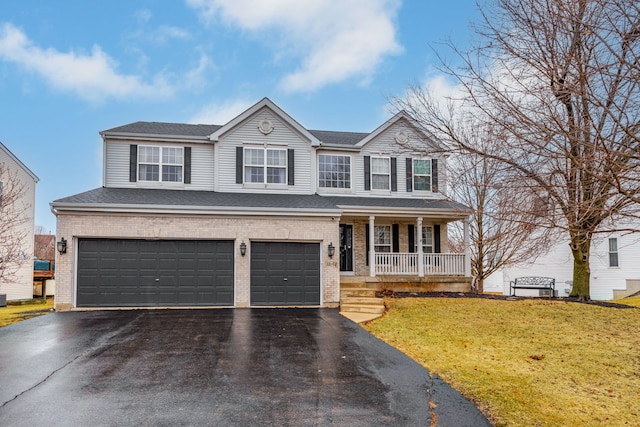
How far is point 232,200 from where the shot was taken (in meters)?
15.8

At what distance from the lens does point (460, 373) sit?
7008 millimetres

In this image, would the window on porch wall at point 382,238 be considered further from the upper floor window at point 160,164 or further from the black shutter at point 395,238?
the upper floor window at point 160,164

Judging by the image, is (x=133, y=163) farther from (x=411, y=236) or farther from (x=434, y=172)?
(x=434, y=172)

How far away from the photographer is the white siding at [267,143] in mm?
17312

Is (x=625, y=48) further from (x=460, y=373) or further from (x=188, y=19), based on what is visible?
(x=188, y=19)

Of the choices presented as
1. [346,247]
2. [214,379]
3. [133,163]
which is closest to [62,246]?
[133,163]

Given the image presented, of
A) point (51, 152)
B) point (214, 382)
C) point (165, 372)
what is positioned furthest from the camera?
point (51, 152)

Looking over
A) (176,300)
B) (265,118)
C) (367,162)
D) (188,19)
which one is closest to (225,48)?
(188,19)

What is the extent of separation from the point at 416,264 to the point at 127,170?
39.4 feet

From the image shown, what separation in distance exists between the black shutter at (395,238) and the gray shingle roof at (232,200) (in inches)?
46.2

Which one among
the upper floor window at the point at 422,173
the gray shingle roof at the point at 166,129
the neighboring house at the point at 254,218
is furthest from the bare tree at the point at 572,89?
the gray shingle roof at the point at 166,129

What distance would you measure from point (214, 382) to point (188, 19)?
47.5 ft

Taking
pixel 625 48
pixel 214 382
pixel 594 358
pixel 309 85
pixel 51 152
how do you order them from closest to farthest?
pixel 625 48 → pixel 214 382 → pixel 594 358 → pixel 309 85 → pixel 51 152

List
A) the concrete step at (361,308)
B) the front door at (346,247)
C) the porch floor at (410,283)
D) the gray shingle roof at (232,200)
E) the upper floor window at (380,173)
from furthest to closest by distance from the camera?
the upper floor window at (380,173), the front door at (346,247), the porch floor at (410,283), the gray shingle roof at (232,200), the concrete step at (361,308)
